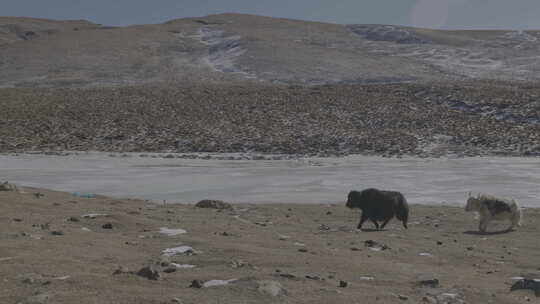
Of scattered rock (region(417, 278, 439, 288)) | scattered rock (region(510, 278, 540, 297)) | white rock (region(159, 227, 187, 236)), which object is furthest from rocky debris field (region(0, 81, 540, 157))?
scattered rock (region(417, 278, 439, 288))

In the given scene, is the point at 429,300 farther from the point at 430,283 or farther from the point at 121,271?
the point at 121,271

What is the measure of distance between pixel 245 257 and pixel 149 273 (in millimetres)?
1862

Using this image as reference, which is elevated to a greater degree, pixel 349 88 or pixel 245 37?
pixel 245 37

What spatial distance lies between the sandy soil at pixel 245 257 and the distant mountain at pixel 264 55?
170 ft

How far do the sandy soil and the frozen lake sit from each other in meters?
5.05

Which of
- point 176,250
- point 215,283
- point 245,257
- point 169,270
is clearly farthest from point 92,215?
point 215,283

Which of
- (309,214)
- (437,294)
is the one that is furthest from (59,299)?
(309,214)

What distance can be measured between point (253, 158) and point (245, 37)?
64.5 m

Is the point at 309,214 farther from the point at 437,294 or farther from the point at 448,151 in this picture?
the point at 448,151

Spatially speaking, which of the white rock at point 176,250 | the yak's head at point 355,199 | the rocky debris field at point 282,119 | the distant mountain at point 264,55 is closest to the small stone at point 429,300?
the white rock at point 176,250

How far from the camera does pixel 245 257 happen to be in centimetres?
831

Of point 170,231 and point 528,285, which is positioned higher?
point 528,285

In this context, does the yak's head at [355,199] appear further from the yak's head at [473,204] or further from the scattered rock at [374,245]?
the scattered rock at [374,245]

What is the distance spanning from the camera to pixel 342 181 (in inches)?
888
